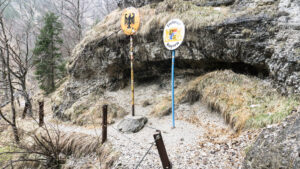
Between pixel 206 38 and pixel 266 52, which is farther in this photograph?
pixel 206 38

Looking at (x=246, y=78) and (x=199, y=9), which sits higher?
(x=199, y=9)

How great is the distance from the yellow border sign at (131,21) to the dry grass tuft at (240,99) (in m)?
2.84

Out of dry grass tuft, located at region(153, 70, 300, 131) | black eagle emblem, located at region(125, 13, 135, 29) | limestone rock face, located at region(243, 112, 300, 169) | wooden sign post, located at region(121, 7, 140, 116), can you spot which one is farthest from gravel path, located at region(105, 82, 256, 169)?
black eagle emblem, located at region(125, 13, 135, 29)

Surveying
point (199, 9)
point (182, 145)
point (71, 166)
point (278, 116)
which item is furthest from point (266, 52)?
point (71, 166)

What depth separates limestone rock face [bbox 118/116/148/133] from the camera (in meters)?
5.19

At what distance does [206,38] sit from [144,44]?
2619 millimetres

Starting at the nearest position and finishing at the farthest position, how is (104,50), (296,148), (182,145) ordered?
(296,148), (182,145), (104,50)

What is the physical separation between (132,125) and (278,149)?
3.82 metres

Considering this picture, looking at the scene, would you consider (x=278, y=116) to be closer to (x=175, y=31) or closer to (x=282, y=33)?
(x=282, y=33)

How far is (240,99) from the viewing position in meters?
4.43

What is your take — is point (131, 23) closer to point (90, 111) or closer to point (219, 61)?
point (219, 61)

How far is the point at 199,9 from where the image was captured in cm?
659

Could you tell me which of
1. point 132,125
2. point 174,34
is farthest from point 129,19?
point 132,125

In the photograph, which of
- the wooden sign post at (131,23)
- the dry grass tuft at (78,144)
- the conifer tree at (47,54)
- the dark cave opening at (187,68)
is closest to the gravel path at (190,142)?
the dry grass tuft at (78,144)
